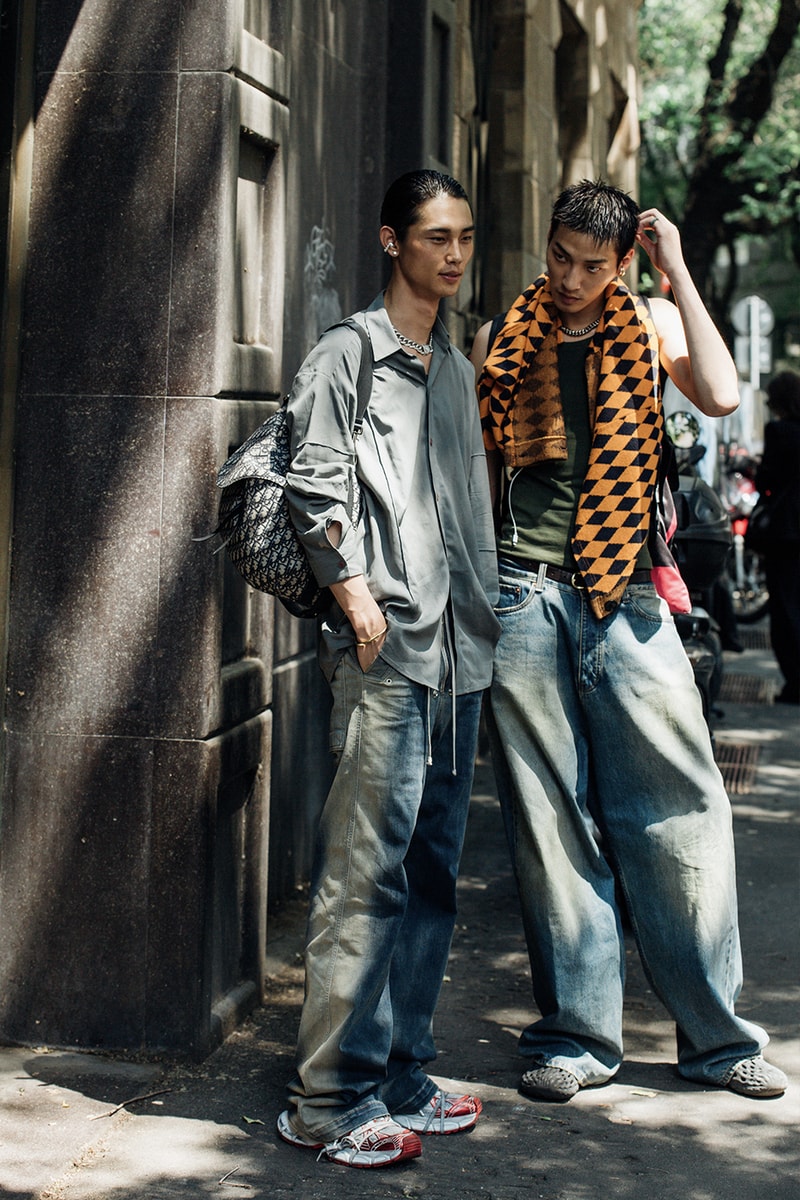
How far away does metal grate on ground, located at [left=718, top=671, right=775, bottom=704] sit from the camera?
11.0 metres

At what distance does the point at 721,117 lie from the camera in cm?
1819

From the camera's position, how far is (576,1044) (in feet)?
13.5

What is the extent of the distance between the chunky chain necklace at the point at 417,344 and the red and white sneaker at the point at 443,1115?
1.78 metres

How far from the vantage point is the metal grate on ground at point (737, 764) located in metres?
8.06

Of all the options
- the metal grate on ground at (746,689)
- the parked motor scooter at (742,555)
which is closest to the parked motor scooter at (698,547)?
the metal grate on ground at (746,689)

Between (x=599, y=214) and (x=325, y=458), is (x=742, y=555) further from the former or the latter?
(x=325, y=458)

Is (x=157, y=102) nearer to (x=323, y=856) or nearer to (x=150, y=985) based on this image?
(x=323, y=856)

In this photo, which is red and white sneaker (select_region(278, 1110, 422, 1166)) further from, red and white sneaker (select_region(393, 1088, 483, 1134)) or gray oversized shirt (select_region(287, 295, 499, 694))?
gray oversized shirt (select_region(287, 295, 499, 694))

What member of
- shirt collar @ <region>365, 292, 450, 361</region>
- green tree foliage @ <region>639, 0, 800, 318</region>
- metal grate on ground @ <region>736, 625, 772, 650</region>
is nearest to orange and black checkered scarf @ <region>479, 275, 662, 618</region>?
shirt collar @ <region>365, 292, 450, 361</region>

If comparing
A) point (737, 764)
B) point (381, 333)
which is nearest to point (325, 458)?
point (381, 333)

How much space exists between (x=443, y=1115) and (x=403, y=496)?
1.49 metres

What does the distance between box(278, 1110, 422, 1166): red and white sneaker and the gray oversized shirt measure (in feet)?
3.29

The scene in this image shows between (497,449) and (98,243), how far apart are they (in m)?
1.14

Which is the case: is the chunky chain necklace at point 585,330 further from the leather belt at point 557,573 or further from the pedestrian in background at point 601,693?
the leather belt at point 557,573
